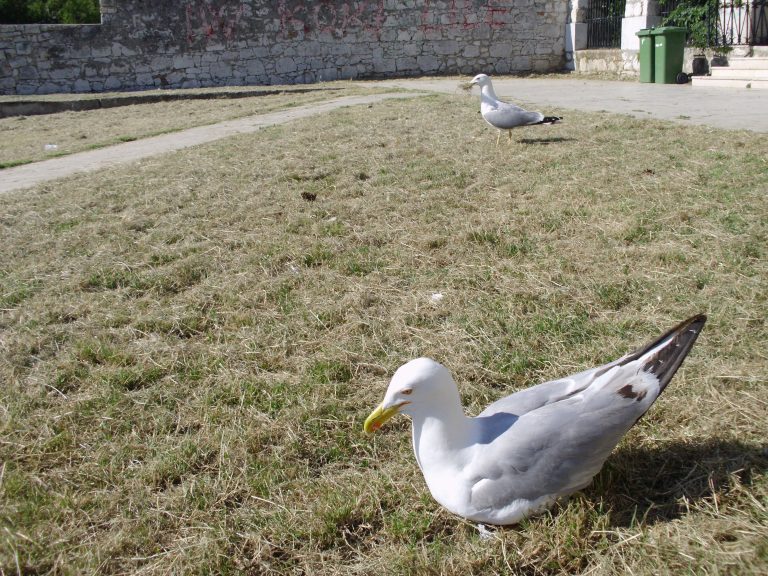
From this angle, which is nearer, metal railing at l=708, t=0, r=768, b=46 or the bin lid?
the bin lid

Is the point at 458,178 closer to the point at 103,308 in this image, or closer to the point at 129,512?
the point at 103,308

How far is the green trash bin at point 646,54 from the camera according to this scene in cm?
1363

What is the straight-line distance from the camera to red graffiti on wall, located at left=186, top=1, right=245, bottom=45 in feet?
63.0

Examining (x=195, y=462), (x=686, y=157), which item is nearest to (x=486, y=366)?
(x=195, y=462)

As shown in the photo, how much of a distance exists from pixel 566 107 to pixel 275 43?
38.4ft

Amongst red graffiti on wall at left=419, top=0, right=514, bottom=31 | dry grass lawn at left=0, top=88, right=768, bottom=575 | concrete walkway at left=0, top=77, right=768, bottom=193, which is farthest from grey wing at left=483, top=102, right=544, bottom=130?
red graffiti on wall at left=419, top=0, right=514, bottom=31

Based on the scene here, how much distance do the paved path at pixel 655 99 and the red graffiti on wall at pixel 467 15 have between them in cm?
439

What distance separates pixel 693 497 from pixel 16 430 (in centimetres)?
255

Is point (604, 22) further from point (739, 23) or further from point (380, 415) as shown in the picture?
point (380, 415)

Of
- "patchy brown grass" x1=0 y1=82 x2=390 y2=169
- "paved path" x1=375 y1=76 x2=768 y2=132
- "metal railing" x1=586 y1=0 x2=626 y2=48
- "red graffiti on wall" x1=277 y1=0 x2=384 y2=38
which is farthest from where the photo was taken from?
"red graffiti on wall" x1=277 y1=0 x2=384 y2=38

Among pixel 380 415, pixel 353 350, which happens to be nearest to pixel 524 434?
pixel 380 415

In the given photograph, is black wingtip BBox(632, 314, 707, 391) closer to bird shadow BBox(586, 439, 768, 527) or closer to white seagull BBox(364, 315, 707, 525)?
white seagull BBox(364, 315, 707, 525)

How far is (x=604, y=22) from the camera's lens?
1847 centimetres

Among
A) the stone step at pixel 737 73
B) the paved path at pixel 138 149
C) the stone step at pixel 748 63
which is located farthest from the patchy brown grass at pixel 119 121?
the stone step at pixel 748 63
